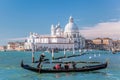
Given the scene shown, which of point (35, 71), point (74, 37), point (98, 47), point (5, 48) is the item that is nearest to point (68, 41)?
point (74, 37)

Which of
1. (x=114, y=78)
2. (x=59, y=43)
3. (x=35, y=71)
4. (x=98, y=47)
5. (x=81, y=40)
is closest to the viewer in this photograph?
(x=114, y=78)

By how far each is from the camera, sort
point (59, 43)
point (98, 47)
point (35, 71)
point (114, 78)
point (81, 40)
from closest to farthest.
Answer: point (114, 78) → point (35, 71) → point (59, 43) → point (81, 40) → point (98, 47)

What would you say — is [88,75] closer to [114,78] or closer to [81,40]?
[114,78]

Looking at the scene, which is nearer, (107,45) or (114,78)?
(114,78)

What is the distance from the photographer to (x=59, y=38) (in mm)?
116188

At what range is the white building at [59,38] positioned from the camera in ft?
379

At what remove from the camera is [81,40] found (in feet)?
413

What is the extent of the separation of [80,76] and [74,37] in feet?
337

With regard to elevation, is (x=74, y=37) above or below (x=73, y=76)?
above

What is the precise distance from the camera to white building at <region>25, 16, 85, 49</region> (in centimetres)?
11553

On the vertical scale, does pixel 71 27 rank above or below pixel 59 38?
above

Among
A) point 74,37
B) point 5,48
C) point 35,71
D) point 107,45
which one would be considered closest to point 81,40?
point 74,37

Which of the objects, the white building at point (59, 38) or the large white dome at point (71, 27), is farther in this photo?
the large white dome at point (71, 27)

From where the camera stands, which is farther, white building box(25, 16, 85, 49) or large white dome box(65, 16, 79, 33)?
large white dome box(65, 16, 79, 33)
